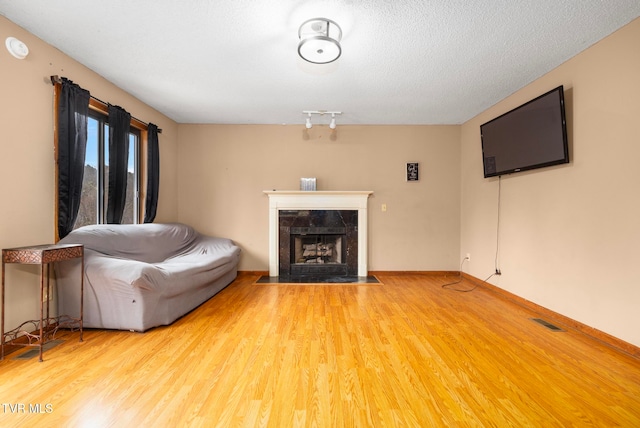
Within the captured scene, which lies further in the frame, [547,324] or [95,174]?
[95,174]

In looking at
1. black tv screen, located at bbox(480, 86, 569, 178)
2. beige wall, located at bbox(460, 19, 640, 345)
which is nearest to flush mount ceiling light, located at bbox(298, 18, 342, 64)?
black tv screen, located at bbox(480, 86, 569, 178)

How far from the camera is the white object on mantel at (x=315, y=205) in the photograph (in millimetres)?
4332

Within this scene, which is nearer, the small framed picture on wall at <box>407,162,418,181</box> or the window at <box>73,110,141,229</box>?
the window at <box>73,110,141,229</box>

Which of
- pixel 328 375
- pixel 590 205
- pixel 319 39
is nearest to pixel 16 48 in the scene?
pixel 319 39

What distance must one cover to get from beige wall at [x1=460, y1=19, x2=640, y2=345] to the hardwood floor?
1.32 feet

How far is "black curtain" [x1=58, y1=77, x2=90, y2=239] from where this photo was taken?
2344mm

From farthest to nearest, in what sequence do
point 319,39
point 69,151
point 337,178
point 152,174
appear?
point 337,178, point 152,174, point 69,151, point 319,39

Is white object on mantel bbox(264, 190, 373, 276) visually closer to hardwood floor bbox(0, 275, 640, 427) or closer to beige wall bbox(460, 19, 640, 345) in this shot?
hardwood floor bbox(0, 275, 640, 427)

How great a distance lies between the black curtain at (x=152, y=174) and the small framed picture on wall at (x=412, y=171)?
3.82 m

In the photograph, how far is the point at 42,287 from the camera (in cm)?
190

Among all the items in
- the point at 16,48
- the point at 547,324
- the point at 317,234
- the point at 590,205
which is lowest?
the point at 547,324

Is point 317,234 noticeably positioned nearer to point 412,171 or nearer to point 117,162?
point 412,171

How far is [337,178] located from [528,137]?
252cm

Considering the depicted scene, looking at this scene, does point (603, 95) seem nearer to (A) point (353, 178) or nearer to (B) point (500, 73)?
(B) point (500, 73)
